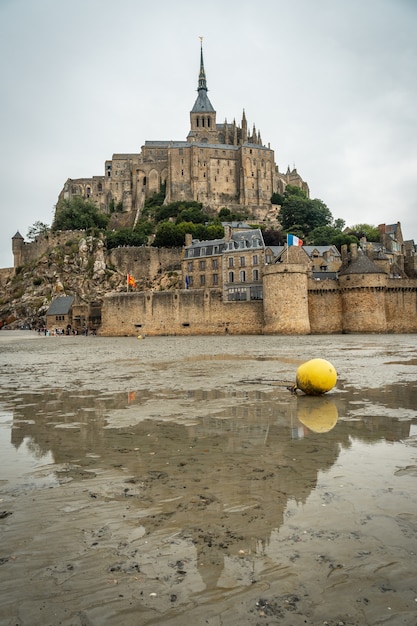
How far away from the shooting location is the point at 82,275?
6694cm

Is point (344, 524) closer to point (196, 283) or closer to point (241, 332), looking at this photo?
point (241, 332)

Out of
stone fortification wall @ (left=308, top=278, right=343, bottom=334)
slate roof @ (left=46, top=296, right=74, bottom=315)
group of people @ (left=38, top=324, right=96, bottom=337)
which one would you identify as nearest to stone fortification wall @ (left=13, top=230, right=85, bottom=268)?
slate roof @ (left=46, top=296, right=74, bottom=315)

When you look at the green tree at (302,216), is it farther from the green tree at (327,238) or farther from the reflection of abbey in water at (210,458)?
the reflection of abbey in water at (210,458)

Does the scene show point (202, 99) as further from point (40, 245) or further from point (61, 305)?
point (61, 305)

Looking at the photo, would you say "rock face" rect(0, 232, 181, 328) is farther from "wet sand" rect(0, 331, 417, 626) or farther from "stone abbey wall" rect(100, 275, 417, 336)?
"wet sand" rect(0, 331, 417, 626)

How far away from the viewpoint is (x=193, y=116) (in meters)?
108

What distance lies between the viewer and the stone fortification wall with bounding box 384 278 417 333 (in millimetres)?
43688

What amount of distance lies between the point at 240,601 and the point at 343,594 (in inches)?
26.7

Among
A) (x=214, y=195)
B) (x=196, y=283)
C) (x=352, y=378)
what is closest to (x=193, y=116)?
(x=214, y=195)

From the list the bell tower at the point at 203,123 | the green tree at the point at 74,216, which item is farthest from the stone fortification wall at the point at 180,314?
the bell tower at the point at 203,123

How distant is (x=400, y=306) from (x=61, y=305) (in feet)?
123

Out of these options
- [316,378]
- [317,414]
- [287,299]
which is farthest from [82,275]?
[317,414]

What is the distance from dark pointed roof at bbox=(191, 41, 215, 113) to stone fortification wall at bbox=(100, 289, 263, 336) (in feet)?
241

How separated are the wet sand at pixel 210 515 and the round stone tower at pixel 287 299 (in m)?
33.5
